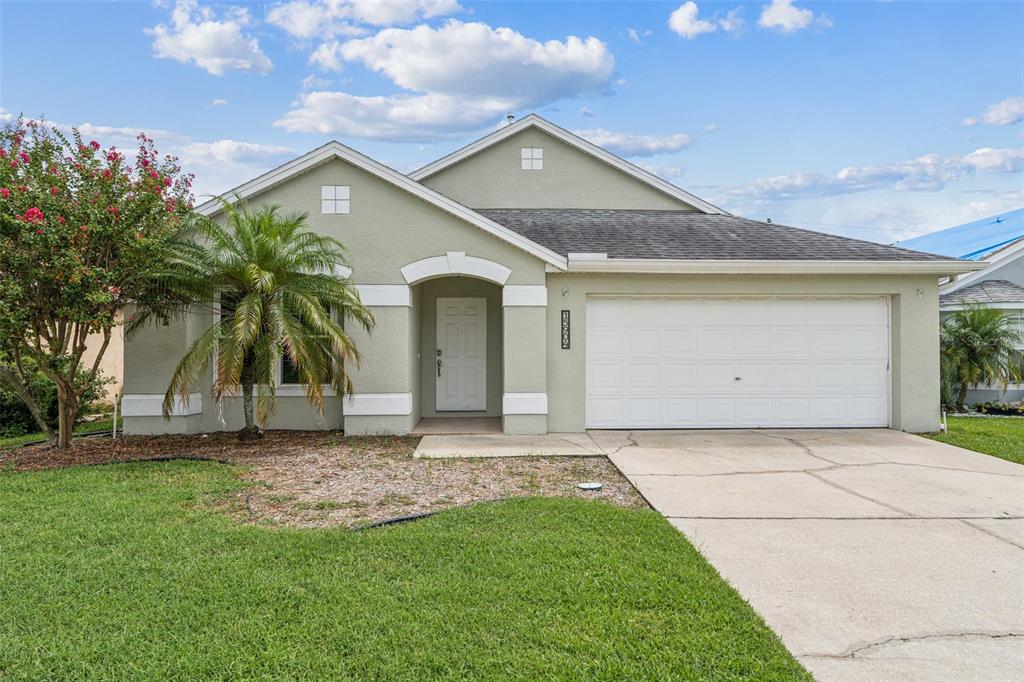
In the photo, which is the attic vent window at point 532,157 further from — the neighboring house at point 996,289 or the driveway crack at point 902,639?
the driveway crack at point 902,639

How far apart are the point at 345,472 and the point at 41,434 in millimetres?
8139

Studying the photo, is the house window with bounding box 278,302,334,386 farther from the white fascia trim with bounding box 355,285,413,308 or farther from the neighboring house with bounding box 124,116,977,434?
the white fascia trim with bounding box 355,285,413,308

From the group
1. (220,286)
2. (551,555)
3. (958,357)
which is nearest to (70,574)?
(551,555)

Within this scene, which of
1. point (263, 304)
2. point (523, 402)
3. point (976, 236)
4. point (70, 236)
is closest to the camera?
point (70, 236)

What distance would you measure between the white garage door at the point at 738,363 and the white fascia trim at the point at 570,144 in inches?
169

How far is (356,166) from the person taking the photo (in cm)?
988

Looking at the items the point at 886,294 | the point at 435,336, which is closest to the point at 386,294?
the point at 435,336

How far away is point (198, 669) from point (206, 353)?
19.5ft

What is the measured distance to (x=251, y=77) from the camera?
48.0 feet

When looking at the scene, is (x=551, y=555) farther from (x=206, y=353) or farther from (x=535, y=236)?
(x=535, y=236)

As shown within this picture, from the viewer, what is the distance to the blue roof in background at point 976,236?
80.8 ft

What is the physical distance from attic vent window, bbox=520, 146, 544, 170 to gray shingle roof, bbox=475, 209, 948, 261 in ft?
3.90

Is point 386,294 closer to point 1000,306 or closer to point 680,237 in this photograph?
point 680,237

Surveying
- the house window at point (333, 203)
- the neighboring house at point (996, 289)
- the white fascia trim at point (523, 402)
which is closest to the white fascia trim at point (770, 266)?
the neighboring house at point (996, 289)
